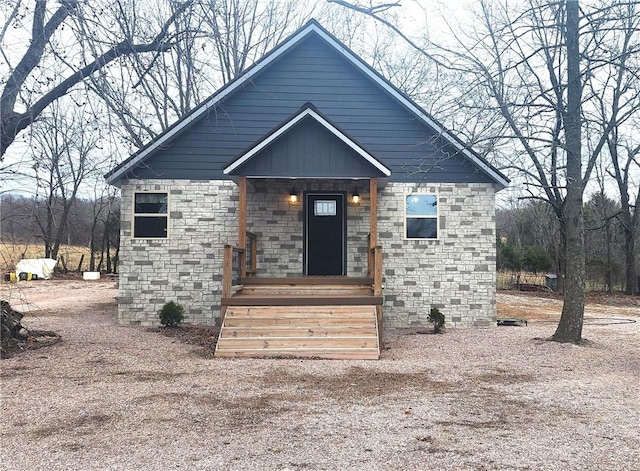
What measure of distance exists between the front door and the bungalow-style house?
0.08 feet

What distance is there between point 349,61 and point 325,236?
174 inches

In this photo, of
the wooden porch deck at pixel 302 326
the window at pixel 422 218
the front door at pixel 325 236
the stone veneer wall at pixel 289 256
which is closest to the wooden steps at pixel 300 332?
the wooden porch deck at pixel 302 326

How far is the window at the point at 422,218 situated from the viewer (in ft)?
41.9

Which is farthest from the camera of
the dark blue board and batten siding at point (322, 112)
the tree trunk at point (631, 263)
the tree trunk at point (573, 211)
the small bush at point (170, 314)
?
the tree trunk at point (631, 263)

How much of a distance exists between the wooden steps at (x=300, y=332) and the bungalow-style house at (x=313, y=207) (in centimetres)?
220

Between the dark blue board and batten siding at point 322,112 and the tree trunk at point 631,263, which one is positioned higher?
the dark blue board and batten siding at point 322,112

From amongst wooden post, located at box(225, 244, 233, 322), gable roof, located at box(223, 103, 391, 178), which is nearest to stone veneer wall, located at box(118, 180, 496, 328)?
gable roof, located at box(223, 103, 391, 178)

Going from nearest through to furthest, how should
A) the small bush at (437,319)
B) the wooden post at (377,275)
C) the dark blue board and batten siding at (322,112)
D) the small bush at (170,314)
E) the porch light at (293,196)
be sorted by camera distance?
1. the wooden post at (377,275)
2. the small bush at (170,314)
3. the small bush at (437,319)
4. the dark blue board and batten siding at (322,112)
5. the porch light at (293,196)

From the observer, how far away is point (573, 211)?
991 centimetres

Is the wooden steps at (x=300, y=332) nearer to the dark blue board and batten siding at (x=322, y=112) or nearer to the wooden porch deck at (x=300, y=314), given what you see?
the wooden porch deck at (x=300, y=314)

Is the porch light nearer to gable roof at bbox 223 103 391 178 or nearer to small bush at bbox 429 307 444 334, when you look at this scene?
gable roof at bbox 223 103 391 178

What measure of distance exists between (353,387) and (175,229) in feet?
24.2

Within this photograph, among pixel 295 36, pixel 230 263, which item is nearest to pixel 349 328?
pixel 230 263

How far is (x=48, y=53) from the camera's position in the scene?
5879 millimetres
